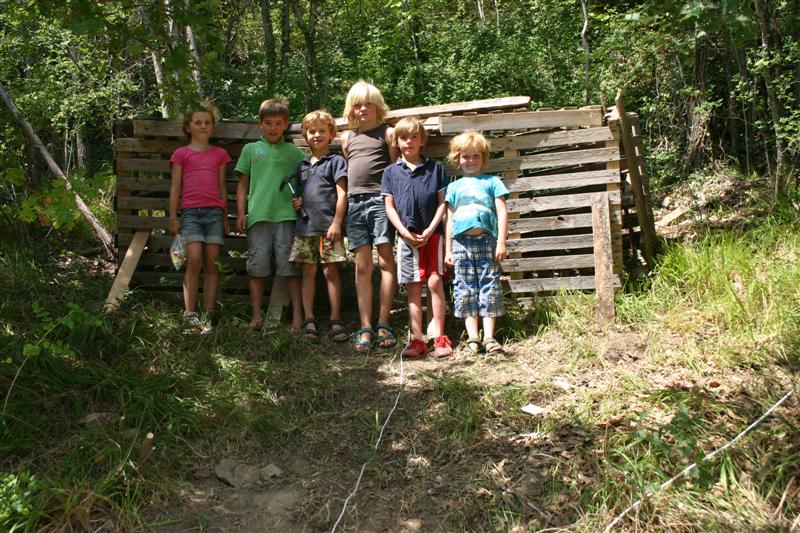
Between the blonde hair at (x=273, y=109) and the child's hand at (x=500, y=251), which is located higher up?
the blonde hair at (x=273, y=109)

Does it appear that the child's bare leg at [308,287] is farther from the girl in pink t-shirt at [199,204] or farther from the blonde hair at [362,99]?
the blonde hair at [362,99]

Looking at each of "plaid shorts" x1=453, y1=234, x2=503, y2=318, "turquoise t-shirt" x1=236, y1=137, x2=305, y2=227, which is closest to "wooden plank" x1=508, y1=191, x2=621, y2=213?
"plaid shorts" x1=453, y1=234, x2=503, y2=318

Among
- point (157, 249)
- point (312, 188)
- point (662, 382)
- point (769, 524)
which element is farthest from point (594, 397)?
point (157, 249)

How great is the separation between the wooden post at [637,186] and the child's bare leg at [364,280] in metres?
2.32

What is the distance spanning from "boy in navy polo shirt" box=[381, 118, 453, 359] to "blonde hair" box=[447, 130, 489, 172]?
17 centimetres

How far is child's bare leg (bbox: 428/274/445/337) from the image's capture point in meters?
5.39

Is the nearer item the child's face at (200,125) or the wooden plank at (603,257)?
the wooden plank at (603,257)

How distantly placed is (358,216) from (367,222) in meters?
0.08

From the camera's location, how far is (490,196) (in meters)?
5.39

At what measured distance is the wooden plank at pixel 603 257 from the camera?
18.0 ft

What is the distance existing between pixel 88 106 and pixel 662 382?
8293 mm

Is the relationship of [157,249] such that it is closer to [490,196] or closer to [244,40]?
[490,196]

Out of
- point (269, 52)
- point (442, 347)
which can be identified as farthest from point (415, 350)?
point (269, 52)

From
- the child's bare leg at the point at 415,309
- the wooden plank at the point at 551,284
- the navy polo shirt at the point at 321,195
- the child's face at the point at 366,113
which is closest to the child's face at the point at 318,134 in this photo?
the navy polo shirt at the point at 321,195
